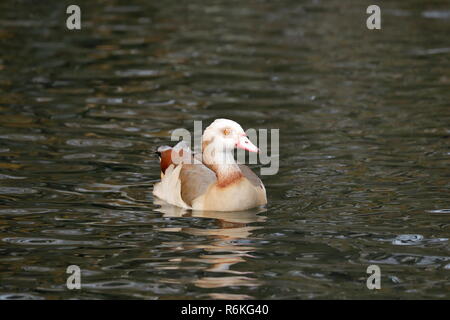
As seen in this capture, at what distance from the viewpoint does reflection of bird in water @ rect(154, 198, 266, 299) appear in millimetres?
9250

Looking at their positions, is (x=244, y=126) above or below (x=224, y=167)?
above

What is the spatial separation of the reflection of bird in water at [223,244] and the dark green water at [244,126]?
27mm

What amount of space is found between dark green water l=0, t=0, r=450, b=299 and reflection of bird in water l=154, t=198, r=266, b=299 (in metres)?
0.03

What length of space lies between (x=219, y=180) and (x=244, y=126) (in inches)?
155

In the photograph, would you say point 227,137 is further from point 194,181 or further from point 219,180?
point 194,181

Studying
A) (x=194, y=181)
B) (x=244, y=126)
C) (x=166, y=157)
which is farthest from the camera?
(x=244, y=126)

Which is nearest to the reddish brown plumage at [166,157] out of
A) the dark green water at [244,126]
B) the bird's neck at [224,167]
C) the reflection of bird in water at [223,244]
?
the dark green water at [244,126]

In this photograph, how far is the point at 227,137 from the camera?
11.3 m

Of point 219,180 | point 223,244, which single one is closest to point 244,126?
point 219,180

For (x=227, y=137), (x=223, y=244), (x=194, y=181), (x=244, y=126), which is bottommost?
(x=223, y=244)

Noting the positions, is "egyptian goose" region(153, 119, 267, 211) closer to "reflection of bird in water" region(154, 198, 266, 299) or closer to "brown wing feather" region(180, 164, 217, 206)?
"brown wing feather" region(180, 164, 217, 206)

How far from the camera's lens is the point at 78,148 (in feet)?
46.3
